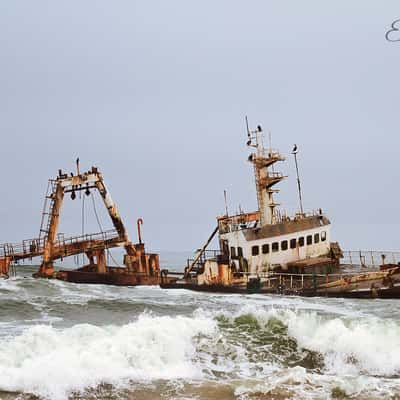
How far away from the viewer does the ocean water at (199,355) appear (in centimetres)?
1352

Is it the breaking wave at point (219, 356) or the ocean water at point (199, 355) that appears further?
the breaking wave at point (219, 356)

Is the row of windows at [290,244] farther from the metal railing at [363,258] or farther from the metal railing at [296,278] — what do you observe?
the metal railing at [363,258]

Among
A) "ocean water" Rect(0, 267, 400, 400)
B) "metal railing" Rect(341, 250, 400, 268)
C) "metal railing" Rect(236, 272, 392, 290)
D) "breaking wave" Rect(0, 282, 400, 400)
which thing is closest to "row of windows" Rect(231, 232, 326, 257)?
"metal railing" Rect(236, 272, 392, 290)

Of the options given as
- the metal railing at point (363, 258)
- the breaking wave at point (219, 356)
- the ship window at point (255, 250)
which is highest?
the ship window at point (255, 250)

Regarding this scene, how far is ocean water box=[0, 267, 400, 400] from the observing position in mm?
13523

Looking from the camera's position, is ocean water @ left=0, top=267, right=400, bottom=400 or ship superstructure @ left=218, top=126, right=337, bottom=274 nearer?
ocean water @ left=0, top=267, right=400, bottom=400

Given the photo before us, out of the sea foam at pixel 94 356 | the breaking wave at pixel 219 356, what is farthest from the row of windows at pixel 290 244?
the sea foam at pixel 94 356

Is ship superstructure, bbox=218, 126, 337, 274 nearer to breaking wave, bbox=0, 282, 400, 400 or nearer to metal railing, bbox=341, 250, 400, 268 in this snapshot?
metal railing, bbox=341, 250, 400, 268

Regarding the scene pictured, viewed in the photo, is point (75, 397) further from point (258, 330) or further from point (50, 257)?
point (50, 257)

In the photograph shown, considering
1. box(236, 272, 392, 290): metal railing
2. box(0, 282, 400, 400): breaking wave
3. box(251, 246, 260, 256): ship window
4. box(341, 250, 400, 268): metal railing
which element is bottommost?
box(0, 282, 400, 400): breaking wave

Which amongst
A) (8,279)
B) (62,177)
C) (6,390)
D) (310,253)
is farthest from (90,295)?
(6,390)

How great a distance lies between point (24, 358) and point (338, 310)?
39.0 feet

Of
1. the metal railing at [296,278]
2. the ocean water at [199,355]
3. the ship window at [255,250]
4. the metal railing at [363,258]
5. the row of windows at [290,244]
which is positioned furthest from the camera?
the metal railing at [363,258]

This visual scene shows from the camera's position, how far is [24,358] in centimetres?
1482
